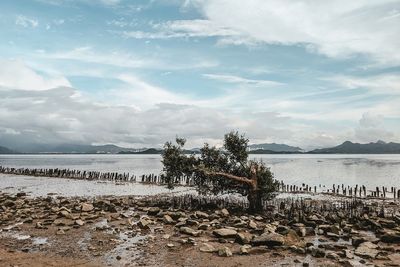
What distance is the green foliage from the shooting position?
32.3 m

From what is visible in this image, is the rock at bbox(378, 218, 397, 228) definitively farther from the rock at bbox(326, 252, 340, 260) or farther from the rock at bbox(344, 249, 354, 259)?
the rock at bbox(326, 252, 340, 260)

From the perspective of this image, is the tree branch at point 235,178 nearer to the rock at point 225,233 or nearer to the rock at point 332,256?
the rock at point 225,233

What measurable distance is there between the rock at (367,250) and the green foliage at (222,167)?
44.3 feet

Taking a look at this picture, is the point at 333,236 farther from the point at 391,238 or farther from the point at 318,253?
the point at 318,253

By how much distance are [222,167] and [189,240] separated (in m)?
16.4

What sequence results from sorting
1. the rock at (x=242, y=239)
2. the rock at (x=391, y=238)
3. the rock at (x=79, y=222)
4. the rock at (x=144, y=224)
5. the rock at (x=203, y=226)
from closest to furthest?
1. the rock at (x=242, y=239)
2. the rock at (x=391, y=238)
3. the rock at (x=203, y=226)
4. the rock at (x=144, y=224)
5. the rock at (x=79, y=222)

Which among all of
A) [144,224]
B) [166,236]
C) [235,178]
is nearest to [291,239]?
[166,236]

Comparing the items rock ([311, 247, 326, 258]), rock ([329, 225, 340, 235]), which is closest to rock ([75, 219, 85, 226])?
rock ([311, 247, 326, 258])

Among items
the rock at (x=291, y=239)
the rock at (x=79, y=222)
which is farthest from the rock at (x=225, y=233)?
the rock at (x=79, y=222)

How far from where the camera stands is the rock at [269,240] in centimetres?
1816

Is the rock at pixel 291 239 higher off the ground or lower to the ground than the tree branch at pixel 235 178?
lower

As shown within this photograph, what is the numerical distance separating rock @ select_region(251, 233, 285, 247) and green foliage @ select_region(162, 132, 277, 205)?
42.0 feet

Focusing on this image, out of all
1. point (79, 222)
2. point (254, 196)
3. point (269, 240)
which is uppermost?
point (254, 196)

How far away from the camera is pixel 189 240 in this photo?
19.3 m
